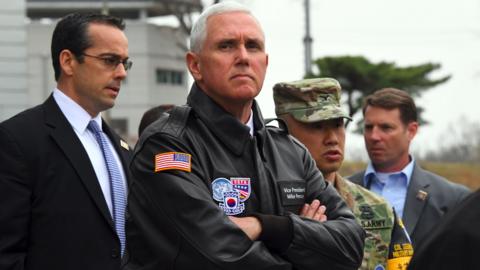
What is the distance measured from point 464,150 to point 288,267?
77.5ft

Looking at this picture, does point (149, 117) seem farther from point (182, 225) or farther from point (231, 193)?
point (182, 225)

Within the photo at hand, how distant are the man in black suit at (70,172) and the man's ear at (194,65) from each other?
917 millimetres

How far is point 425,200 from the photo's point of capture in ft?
21.6

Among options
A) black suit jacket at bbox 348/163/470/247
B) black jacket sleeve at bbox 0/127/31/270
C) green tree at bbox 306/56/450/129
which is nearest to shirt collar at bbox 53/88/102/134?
black jacket sleeve at bbox 0/127/31/270

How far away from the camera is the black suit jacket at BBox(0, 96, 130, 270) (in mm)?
4387

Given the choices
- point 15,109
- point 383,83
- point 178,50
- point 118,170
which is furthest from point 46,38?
point 118,170

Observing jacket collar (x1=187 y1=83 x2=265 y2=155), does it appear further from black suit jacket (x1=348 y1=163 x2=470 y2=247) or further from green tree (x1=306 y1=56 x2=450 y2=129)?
green tree (x1=306 y1=56 x2=450 y2=129)

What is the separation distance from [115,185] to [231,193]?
1.17 meters

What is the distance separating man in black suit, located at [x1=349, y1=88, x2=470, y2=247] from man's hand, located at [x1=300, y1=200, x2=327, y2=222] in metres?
2.84

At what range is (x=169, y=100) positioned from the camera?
180 ft

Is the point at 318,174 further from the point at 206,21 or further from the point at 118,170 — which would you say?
the point at 118,170

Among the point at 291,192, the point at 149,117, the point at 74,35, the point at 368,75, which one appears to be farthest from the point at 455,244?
the point at 368,75

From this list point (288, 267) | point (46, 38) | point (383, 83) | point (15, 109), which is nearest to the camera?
point (288, 267)

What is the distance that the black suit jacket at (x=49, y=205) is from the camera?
4.39 meters
